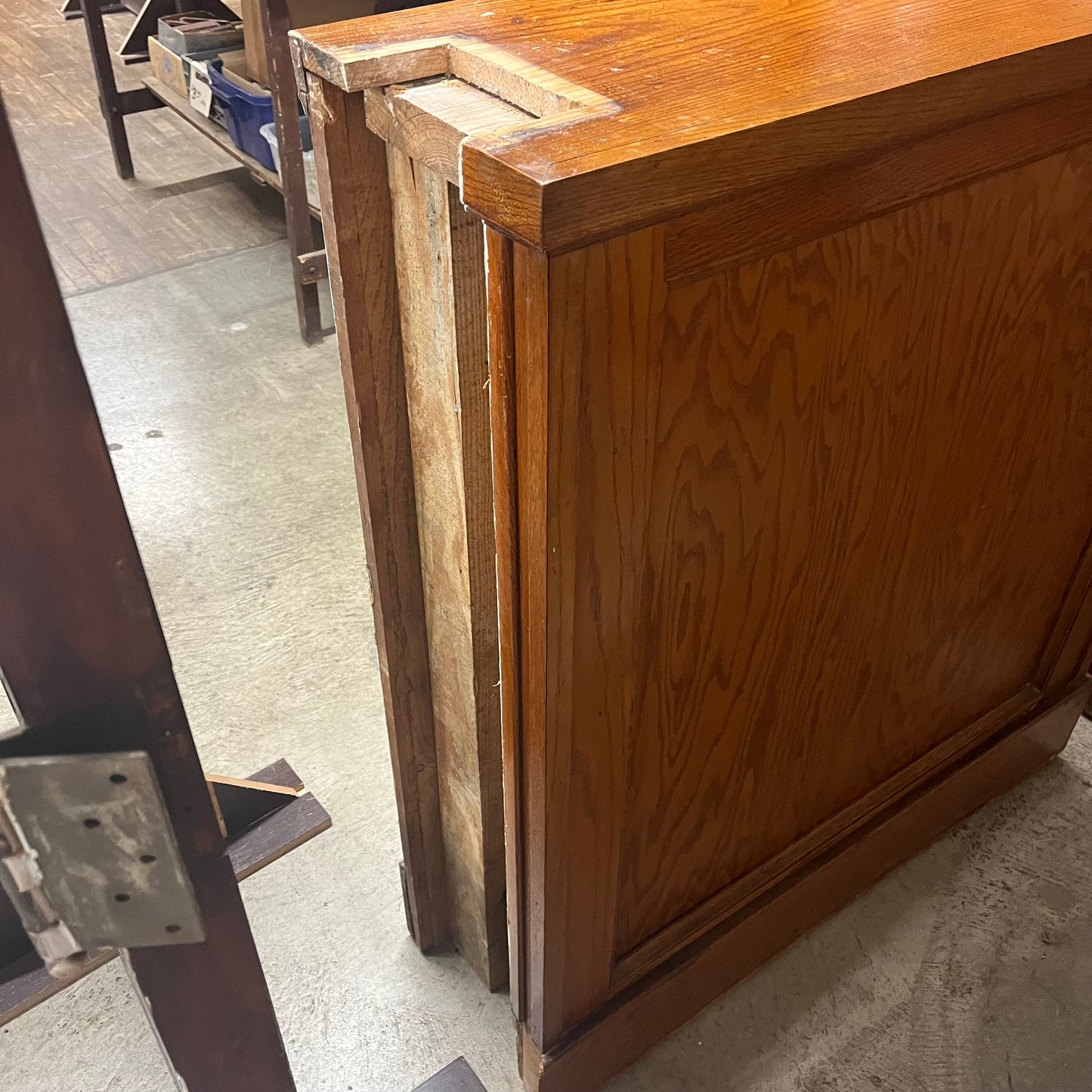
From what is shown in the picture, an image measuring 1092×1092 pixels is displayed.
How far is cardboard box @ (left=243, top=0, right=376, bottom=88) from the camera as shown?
7.74ft

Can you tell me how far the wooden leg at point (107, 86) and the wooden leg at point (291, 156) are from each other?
120 centimetres

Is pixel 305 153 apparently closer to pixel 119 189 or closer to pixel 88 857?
pixel 119 189

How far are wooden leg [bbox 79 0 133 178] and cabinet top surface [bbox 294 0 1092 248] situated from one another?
117 inches

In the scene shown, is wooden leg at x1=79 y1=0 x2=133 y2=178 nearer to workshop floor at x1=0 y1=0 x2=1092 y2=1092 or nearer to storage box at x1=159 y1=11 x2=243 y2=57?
storage box at x1=159 y1=11 x2=243 y2=57

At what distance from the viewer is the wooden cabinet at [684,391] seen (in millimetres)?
686

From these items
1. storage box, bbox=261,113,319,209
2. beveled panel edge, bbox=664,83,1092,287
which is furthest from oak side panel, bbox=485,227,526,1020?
storage box, bbox=261,113,319,209

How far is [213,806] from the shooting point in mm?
547

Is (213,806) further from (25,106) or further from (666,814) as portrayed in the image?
(25,106)

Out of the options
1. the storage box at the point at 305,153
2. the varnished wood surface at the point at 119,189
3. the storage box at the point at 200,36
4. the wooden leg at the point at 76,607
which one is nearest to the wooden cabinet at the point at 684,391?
the wooden leg at the point at 76,607

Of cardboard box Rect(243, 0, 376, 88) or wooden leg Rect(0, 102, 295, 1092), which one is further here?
cardboard box Rect(243, 0, 376, 88)

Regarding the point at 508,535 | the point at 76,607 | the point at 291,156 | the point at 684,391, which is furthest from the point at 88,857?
the point at 291,156

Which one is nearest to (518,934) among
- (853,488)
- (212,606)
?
(853,488)

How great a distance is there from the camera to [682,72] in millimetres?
739

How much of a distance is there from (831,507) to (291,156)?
196 centimetres
